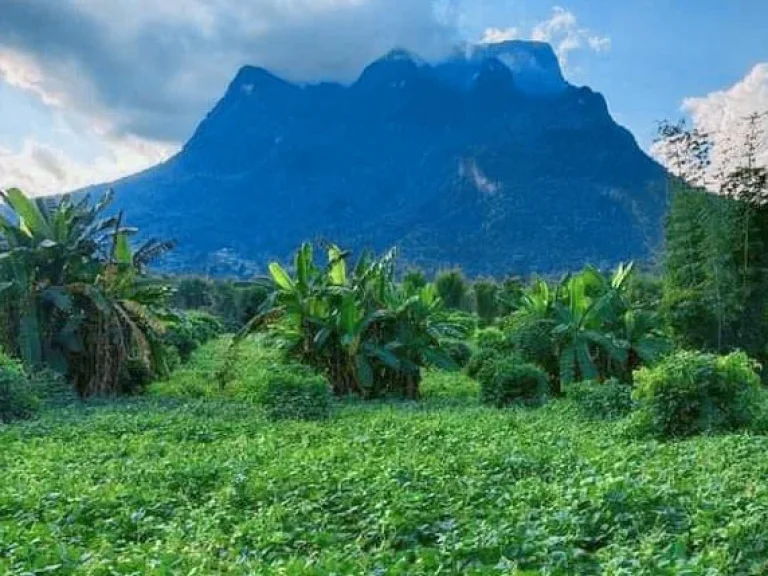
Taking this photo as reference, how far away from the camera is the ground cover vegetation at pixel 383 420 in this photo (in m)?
4.77

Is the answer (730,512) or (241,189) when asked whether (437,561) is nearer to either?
(730,512)

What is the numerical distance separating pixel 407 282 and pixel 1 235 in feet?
24.1

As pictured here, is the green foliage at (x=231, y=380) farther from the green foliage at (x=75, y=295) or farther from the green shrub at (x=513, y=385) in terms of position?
the green shrub at (x=513, y=385)

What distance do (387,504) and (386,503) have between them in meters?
0.02

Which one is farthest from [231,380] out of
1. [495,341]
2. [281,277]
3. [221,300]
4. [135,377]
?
[221,300]

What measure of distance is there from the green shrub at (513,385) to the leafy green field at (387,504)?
3721 millimetres

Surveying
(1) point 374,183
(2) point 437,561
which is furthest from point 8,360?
(1) point 374,183

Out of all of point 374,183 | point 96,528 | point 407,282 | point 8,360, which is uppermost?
point 374,183

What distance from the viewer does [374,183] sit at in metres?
142

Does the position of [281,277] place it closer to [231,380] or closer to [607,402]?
[231,380]

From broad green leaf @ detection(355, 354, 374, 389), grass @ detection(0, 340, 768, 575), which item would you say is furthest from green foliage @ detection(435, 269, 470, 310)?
grass @ detection(0, 340, 768, 575)

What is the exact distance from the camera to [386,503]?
18.1ft

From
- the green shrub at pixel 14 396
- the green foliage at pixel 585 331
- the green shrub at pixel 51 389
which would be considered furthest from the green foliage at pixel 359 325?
the green shrub at pixel 14 396

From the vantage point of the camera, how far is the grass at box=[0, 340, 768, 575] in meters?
4.39
